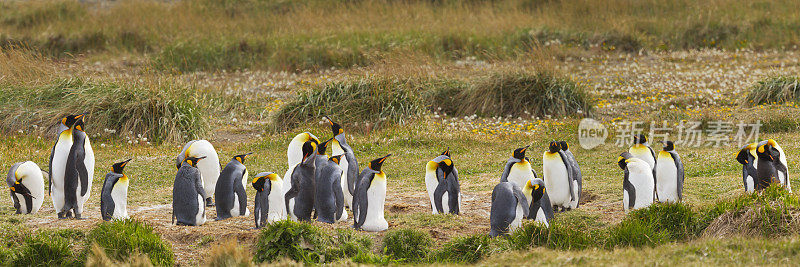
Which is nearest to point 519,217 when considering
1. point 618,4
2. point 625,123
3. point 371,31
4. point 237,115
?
point 625,123

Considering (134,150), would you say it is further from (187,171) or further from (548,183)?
(548,183)

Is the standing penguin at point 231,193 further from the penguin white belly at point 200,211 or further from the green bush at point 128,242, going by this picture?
the green bush at point 128,242

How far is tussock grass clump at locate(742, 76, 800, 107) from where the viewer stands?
15.5 metres

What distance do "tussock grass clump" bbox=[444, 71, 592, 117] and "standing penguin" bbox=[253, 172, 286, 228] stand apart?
8.11 meters

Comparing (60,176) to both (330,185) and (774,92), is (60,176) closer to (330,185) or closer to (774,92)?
(330,185)

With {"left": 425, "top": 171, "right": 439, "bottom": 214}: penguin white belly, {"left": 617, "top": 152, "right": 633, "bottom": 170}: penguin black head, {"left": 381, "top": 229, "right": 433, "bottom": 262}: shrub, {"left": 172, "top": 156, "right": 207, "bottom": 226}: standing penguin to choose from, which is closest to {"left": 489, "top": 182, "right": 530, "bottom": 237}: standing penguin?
{"left": 381, "top": 229, "right": 433, "bottom": 262}: shrub

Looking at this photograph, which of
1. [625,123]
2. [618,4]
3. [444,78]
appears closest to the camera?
[625,123]

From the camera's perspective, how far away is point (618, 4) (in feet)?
84.8

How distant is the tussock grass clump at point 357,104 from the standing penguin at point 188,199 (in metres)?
6.65

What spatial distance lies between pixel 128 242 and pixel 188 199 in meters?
1.03

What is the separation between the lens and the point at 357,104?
14.9 m

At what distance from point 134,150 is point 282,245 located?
6.80 metres

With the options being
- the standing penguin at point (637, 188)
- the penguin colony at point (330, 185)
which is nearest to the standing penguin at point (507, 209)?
the penguin colony at point (330, 185)

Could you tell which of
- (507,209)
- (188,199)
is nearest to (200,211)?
(188,199)
